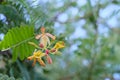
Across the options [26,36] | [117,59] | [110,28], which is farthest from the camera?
[110,28]

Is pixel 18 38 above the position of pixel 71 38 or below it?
below

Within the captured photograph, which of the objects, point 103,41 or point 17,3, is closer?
point 17,3

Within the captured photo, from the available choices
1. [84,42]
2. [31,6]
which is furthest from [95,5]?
[31,6]

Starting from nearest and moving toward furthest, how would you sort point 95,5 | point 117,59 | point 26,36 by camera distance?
point 26,36, point 95,5, point 117,59

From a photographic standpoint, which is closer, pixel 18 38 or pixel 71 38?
pixel 18 38

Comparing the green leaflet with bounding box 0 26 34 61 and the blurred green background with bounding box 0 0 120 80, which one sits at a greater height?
the blurred green background with bounding box 0 0 120 80

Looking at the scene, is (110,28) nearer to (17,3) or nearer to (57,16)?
(57,16)

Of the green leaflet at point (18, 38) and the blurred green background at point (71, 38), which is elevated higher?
the blurred green background at point (71, 38)

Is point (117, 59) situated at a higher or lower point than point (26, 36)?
higher
